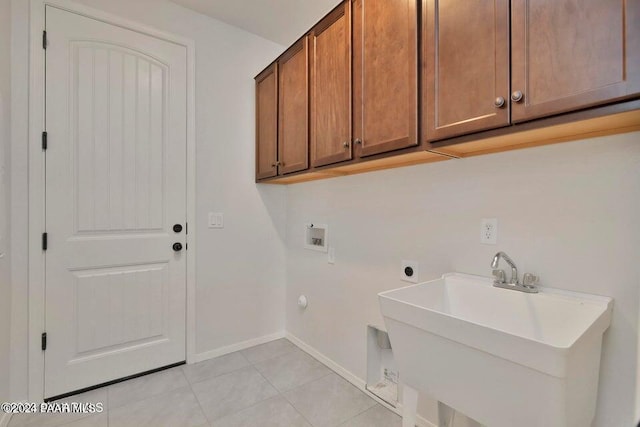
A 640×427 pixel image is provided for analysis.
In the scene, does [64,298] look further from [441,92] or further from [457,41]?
[457,41]

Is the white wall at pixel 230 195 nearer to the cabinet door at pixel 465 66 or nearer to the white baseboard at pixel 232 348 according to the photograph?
the white baseboard at pixel 232 348

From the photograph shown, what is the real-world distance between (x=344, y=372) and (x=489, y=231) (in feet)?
4.50

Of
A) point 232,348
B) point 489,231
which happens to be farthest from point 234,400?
point 489,231

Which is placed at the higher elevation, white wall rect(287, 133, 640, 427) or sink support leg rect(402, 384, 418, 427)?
white wall rect(287, 133, 640, 427)

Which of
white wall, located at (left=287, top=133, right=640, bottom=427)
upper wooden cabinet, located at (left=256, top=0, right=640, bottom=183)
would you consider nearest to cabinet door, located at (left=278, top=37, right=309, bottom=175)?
upper wooden cabinet, located at (left=256, top=0, right=640, bottom=183)

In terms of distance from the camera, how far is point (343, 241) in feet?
6.74

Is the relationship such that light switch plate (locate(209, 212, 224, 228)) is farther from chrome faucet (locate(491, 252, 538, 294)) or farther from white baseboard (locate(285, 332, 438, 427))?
chrome faucet (locate(491, 252, 538, 294))

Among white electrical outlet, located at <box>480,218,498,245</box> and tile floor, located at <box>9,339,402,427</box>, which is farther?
tile floor, located at <box>9,339,402,427</box>

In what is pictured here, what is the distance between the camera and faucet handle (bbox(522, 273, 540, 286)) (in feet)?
3.70

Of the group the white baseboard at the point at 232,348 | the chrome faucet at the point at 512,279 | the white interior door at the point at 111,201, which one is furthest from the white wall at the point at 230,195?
the chrome faucet at the point at 512,279

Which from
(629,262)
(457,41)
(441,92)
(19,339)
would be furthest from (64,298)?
(629,262)

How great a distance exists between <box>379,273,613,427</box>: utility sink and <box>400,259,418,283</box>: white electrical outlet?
32 cm

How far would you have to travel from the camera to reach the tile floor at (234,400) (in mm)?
1597

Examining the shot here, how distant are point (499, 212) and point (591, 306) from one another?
17.7 inches
